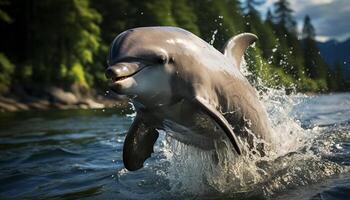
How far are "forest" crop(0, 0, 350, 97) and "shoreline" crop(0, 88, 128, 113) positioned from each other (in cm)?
73

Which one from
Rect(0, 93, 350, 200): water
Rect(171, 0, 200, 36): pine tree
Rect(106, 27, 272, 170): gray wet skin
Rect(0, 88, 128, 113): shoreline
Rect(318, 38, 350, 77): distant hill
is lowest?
Rect(0, 88, 128, 113): shoreline

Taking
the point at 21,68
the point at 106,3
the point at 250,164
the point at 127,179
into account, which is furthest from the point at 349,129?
the point at 106,3

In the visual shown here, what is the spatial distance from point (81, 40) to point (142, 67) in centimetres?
2829

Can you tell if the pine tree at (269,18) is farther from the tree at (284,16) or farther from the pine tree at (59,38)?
the pine tree at (59,38)

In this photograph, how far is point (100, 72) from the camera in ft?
114

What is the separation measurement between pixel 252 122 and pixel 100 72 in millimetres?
30194

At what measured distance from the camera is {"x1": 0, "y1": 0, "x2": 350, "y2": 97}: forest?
28656 millimetres

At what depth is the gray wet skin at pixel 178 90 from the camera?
4023 millimetres

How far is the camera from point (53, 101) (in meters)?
26.3

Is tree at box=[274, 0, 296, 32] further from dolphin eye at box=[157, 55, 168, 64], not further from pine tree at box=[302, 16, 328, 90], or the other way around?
dolphin eye at box=[157, 55, 168, 64]

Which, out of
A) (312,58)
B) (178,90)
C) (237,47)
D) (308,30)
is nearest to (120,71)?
(178,90)

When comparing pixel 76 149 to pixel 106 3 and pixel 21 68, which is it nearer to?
pixel 21 68

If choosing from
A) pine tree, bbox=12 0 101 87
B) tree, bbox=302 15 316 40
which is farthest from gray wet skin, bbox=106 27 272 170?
tree, bbox=302 15 316 40

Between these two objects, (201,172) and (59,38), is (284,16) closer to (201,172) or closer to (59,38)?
(59,38)
